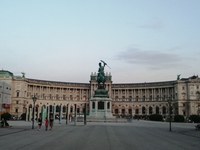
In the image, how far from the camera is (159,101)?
174 meters

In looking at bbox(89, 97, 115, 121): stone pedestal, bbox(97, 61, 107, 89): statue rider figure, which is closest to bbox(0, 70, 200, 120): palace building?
bbox(97, 61, 107, 89): statue rider figure

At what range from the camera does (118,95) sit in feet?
626

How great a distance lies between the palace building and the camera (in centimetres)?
16225

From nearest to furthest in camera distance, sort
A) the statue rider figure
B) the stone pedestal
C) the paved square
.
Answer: the paved square → the stone pedestal → the statue rider figure

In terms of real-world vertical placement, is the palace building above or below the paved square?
above

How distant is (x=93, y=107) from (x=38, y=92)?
101823 millimetres

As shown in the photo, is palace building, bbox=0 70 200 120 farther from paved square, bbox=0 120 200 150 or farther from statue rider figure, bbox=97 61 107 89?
paved square, bbox=0 120 200 150

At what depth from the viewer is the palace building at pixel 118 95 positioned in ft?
532

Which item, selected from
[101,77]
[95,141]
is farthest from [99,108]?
[95,141]

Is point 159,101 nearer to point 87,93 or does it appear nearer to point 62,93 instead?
point 87,93

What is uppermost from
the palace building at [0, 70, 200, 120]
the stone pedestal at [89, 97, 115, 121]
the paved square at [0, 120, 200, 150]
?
the palace building at [0, 70, 200, 120]

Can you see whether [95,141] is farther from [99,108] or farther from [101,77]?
[101,77]

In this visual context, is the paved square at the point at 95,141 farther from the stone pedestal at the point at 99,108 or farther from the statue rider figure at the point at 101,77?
the statue rider figure at the point at 101,77

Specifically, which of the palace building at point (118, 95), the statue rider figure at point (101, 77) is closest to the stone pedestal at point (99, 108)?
the statue rider figure at point (101, 77)
